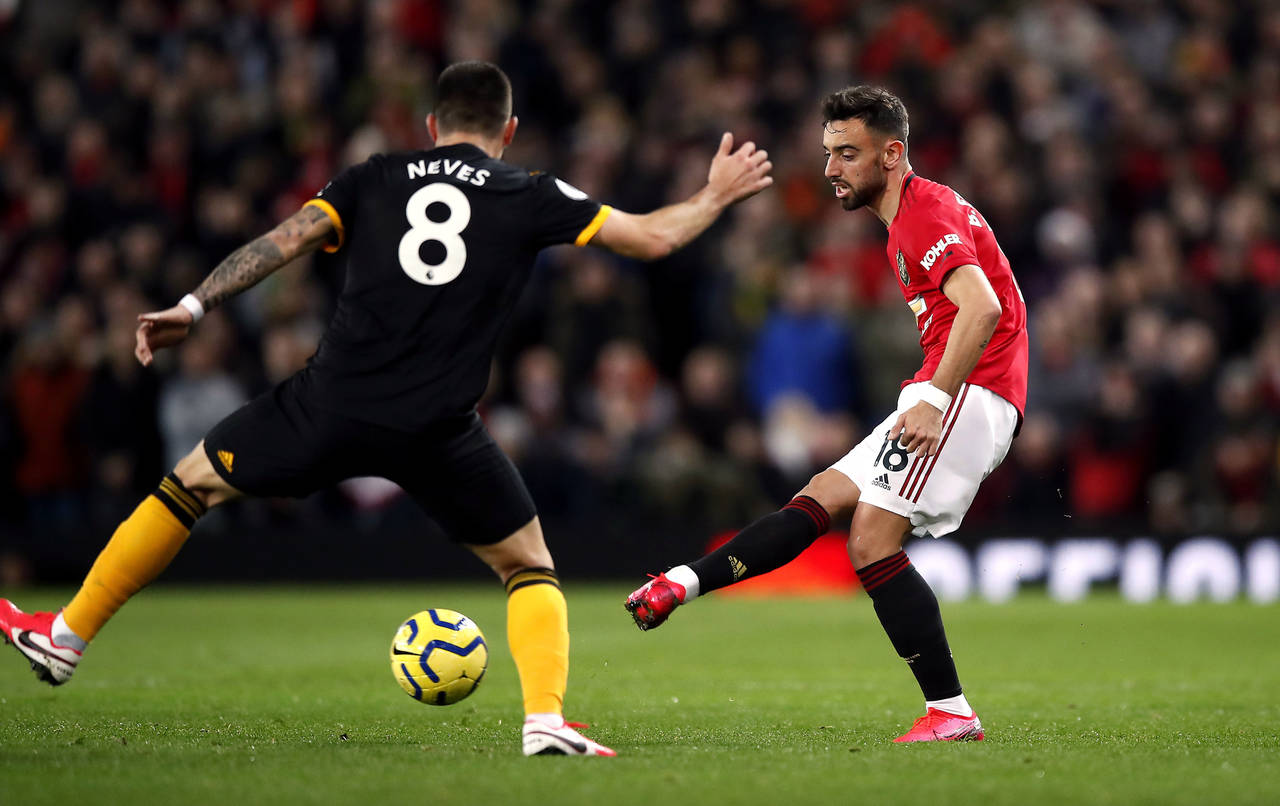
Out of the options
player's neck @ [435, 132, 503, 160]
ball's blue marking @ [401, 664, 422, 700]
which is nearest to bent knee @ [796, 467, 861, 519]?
ball's blue marking @ [401, 664, 422, 700]

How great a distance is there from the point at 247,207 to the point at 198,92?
2153 millimetres

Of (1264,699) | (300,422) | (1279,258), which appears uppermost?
(1279,258)

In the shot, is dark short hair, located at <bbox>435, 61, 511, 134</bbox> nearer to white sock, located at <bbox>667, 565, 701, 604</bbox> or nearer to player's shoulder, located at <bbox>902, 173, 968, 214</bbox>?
player's shoulder, located at <bbox>902, 173, 968, 214</bbox>

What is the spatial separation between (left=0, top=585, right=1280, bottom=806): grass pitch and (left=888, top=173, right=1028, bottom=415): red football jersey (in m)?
1.40

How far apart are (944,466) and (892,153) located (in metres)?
1.23

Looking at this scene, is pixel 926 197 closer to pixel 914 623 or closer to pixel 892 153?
pixel 892 153

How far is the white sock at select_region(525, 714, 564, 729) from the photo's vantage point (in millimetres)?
5645

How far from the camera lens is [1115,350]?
15.3 meters

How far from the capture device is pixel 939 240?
20.3 feet

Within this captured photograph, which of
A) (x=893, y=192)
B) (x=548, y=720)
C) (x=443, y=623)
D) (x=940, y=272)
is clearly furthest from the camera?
(x=893, y=192)

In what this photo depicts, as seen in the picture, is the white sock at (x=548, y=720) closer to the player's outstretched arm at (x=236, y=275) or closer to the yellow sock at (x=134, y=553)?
the yellow sock at (x=134, y=553)

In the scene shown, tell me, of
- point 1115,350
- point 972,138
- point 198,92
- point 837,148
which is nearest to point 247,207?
point 198,92

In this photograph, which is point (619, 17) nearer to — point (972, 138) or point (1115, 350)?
point (972, 138)

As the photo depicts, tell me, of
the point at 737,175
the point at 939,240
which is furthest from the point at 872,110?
the point at 737,175
